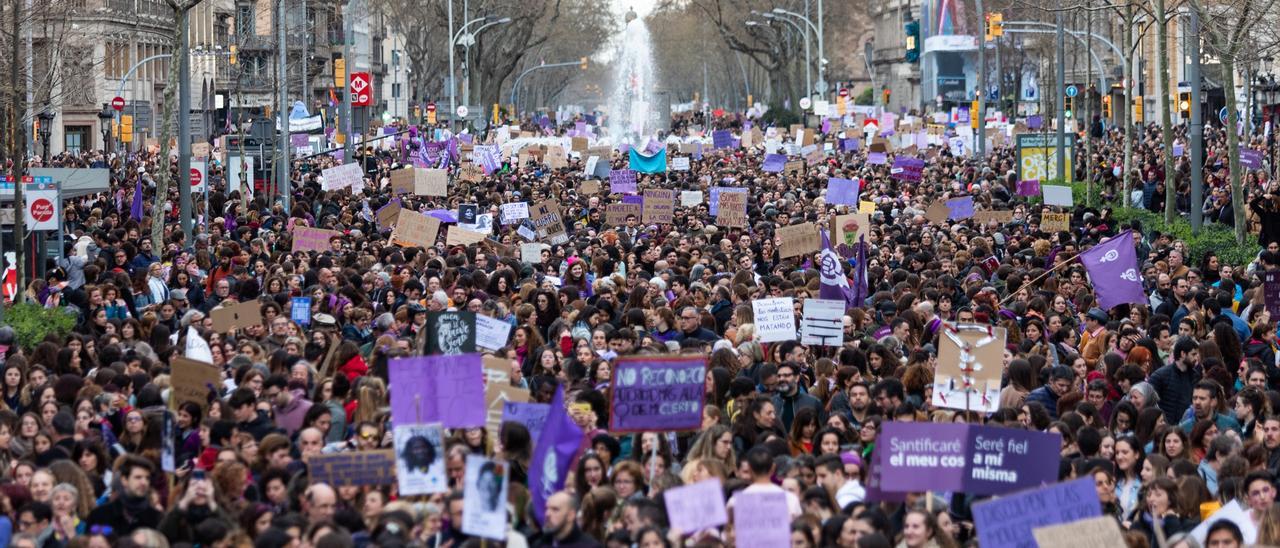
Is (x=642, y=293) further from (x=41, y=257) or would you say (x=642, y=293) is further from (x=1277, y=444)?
(x=41, y=257)

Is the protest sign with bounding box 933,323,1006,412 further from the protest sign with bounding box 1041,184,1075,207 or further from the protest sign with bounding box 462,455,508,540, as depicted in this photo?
the protest sign with bounding box 1041,184,1075,207

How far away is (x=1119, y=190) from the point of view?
38.9 metres

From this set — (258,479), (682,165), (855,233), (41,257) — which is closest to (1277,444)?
(258,479)

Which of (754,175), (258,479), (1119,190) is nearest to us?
(258,479)

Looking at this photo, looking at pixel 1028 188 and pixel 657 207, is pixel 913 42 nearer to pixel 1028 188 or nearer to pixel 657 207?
pixel 1028 188

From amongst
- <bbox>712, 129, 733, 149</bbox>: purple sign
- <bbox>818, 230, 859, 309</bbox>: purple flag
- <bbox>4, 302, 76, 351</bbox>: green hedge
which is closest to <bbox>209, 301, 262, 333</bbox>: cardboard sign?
<bbox>4, 302, 76, 351</bbox>: green hedge

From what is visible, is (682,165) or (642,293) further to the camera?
(682,165)

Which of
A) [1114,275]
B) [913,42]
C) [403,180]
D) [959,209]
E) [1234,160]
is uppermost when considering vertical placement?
[913,42]

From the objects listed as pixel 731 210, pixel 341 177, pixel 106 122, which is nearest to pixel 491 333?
pixel 731 210

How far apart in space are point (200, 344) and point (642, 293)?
4.09 m

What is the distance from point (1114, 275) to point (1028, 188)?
1931 cm

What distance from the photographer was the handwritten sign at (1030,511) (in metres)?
8.31

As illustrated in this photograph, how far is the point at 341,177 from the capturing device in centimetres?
3231

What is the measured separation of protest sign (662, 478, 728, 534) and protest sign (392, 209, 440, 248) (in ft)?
49.7
